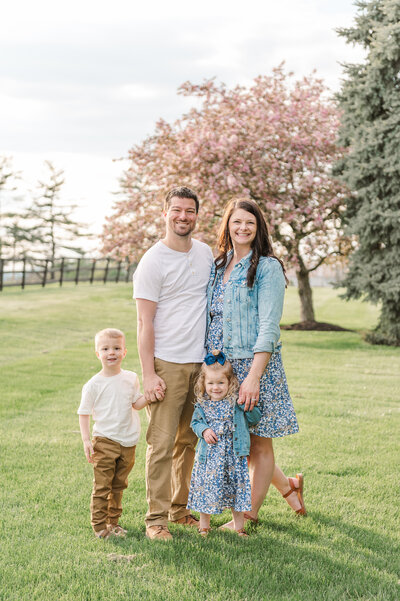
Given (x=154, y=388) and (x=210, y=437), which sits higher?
(x=154, y=388)

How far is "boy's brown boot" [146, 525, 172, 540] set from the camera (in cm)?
382

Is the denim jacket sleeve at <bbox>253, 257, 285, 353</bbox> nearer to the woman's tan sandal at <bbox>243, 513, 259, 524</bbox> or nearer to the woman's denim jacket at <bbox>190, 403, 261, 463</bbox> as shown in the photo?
the woman's denim jacket at <bbox>190, 403, 261, 463</bbox>

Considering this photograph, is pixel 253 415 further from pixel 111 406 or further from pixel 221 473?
pixel 111 406

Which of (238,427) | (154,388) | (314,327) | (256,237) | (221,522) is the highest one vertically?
(256,237)

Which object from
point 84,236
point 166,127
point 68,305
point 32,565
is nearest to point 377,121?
point 166,127

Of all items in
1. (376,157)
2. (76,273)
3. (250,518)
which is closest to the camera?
(250,518)

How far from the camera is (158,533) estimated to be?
385 centimetres

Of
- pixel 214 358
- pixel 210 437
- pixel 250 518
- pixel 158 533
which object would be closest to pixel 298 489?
pixel 250 518

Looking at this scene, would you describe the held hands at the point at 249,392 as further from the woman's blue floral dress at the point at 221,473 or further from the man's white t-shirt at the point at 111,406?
the man's white t-shirt at the point at 111,406

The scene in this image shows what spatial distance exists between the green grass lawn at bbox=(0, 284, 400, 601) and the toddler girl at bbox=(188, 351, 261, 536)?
235mm

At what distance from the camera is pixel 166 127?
17.9 m

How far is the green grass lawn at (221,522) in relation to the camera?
127 inches

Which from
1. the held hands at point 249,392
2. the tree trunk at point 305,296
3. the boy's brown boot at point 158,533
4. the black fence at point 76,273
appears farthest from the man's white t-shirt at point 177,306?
the black fence at point 76,273

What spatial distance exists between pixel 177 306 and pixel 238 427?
0.84 m
